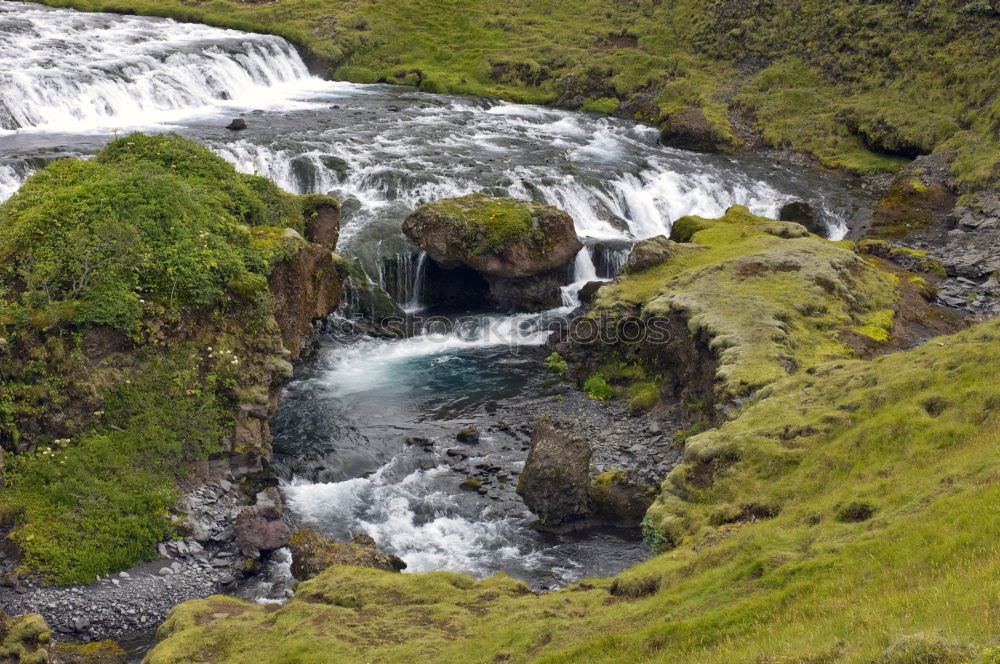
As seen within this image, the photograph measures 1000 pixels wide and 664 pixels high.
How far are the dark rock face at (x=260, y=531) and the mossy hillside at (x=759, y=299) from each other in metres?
11.4

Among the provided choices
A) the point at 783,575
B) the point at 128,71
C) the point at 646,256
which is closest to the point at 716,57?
the point at 646,256

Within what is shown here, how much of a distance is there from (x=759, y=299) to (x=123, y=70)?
4011cm

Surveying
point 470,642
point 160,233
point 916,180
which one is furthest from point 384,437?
point 916,180

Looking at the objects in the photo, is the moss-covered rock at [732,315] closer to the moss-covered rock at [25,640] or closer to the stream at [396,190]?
the stream at [396,190]

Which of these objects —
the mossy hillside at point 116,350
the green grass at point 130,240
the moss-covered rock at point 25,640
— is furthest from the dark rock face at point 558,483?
the moss-covered rock at point 25,640

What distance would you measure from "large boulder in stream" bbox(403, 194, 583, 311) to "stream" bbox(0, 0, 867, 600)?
1.05m

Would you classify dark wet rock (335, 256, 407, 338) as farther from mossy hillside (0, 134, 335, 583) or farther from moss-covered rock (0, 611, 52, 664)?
moss-covered rock (0, 611, 52, 664)

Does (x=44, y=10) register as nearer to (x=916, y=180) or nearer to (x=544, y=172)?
(x=544, y=172)

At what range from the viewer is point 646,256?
102 feet

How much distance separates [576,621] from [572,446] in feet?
30.0

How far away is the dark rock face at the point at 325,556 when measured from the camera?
18.3m

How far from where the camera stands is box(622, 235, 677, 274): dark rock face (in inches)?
1221

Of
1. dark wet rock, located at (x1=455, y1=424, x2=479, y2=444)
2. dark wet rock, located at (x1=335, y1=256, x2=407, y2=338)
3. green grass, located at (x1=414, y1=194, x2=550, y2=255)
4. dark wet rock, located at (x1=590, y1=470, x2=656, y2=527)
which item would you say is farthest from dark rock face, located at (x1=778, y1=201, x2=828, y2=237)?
dark wet rock, located at (x1=590, y1=470, x2=656, y2=527)

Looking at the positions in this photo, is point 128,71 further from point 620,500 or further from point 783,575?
point 783,575
